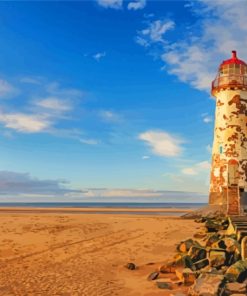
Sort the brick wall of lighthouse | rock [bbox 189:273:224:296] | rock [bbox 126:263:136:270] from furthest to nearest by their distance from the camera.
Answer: the brick wall of lighthouse
rock [bbox 126:263:136:270]
rock [bbox 189:273:224:296]

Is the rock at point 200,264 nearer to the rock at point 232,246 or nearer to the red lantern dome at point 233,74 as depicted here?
the rock at point 232,246

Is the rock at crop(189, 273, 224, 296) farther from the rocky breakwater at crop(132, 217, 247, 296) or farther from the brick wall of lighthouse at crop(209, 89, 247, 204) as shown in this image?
the brick wall of lighthouse at crop(209, 89, 247, 204)

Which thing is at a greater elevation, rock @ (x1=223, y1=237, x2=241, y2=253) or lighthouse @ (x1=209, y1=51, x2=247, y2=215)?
lighthouse @ (x1=209, y1=51, x2=247, y2=215)

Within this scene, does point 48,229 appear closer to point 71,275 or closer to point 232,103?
point 71,275

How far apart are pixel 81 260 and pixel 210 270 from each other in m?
5.10

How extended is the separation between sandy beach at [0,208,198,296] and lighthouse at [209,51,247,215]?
9567 millimetres

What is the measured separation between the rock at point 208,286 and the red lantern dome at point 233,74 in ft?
78.0

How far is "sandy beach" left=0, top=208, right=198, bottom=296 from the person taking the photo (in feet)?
30.2

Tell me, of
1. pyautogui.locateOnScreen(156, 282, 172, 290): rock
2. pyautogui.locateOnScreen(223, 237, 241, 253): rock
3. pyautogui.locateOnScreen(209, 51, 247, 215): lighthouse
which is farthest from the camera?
pyautogui.locateOnScreen(209, 51, 247, 215): lighthouse

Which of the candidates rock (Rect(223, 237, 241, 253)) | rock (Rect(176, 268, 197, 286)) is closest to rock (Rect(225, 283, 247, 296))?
rock (Rect(176, 268, 197, 286))

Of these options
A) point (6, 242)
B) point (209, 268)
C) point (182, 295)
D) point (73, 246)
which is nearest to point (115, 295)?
point (182, 295)

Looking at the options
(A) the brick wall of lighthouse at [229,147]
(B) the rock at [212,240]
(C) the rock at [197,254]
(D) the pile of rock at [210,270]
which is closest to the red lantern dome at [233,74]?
(A) the brick wall of lighthouse at [229,147]

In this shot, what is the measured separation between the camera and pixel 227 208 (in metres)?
27.5

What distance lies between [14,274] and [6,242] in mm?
6016
